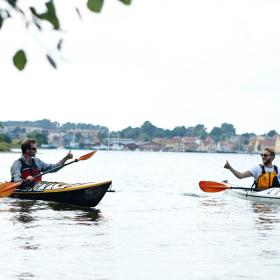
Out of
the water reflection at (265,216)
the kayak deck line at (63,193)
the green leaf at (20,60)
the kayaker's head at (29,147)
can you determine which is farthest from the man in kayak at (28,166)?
the green leaf at (20,60)

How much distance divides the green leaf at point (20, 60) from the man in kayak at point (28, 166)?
1310cm

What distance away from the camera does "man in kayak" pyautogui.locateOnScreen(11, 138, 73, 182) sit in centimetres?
1527

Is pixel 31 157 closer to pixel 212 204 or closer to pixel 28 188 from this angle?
pixel 28 188

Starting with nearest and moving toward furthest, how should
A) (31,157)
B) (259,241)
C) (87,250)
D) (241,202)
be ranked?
(87,250)
(259,241)
(31,157)
(241,202)

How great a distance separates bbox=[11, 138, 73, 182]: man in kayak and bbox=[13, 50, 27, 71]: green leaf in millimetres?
13095

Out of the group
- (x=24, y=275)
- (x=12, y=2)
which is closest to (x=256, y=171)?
(x=24, y=275)

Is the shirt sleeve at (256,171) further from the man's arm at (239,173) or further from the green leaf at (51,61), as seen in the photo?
the green leaf at (51,61)

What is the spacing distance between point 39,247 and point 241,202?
1083cm

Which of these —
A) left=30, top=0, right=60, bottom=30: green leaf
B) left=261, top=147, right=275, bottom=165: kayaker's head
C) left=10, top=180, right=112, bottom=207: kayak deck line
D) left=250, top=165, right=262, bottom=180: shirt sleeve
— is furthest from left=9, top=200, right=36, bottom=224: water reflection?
left=30, top=0, right=60, bottom=30: green leaf

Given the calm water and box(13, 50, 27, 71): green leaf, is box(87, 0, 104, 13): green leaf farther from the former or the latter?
the calm water

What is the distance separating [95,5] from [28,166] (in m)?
13.9

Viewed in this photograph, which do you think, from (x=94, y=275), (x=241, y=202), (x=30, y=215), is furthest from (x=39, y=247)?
(x=241, y=202)

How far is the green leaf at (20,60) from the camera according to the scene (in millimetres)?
2139

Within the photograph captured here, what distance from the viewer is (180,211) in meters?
19.1
